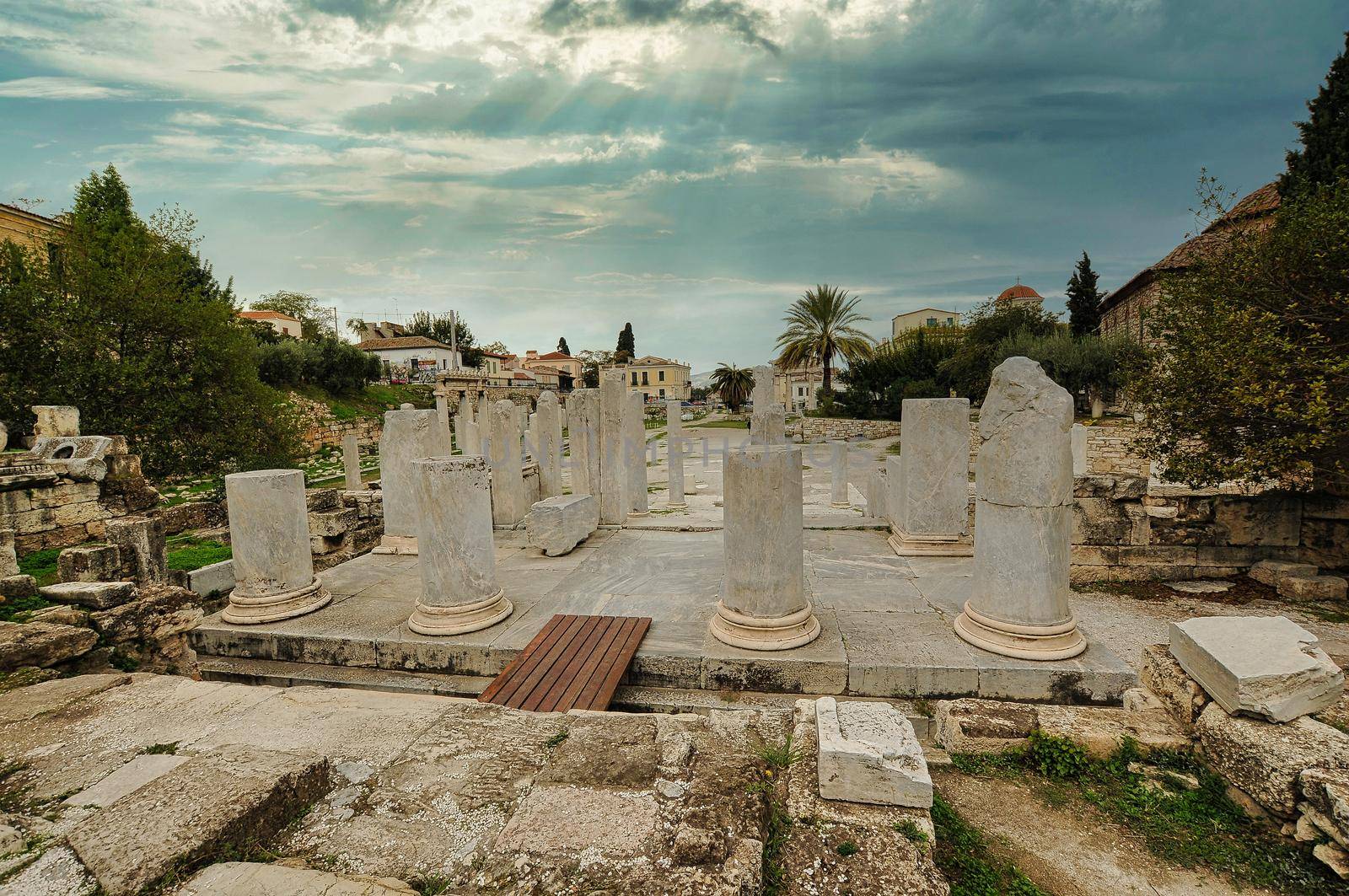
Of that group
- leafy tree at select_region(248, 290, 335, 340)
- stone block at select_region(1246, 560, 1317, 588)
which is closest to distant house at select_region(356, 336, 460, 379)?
leafy tree at select_region(248, 290, 335, 340)

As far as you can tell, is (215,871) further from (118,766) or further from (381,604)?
(381,604)

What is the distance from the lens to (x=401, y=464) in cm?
808

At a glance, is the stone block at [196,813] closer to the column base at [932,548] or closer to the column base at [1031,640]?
the column base at [1031,640]

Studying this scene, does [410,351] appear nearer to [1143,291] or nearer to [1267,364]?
[1143,291]

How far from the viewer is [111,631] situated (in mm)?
5492

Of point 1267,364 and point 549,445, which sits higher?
point 1267,364

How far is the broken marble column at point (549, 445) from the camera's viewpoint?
1029 cm

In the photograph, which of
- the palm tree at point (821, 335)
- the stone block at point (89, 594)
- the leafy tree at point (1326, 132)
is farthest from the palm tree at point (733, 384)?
the stone block at point (89, 594)

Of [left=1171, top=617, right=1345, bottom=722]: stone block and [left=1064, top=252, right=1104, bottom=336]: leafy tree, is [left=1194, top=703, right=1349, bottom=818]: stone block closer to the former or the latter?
[left=1171, top=617, right=1345, bottom=722]: stone block

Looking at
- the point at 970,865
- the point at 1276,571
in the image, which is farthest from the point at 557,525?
the point at 1276,571

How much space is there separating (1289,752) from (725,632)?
3.54 meters

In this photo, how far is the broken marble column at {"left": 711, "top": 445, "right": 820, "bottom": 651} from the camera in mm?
5125

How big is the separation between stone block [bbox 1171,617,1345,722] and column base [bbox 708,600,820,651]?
2.60m

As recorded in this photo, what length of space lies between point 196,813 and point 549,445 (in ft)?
26.2
